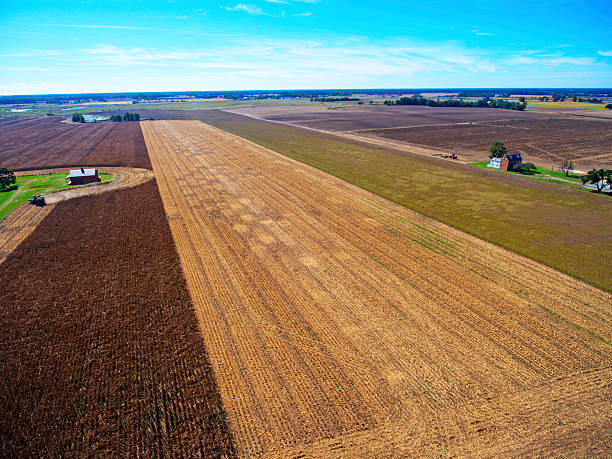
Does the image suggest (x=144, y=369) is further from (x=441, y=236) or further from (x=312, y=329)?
(x=441, y=236)

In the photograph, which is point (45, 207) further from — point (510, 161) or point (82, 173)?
point (510, 161)

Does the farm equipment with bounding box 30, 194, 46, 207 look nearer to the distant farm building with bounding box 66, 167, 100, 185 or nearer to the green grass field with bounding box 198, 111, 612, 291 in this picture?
the distant farm building with bounding box 66, 167, 100, 185

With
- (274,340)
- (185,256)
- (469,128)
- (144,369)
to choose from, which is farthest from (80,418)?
(469,128)

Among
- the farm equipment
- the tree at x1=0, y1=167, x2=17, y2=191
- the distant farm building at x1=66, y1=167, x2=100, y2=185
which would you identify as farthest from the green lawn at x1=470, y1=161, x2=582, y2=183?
the tree at x1=0, y1=167, x2=17, y2=191

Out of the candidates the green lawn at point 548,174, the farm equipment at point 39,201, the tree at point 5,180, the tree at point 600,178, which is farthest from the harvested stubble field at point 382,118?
the farm equipment at point 39,201

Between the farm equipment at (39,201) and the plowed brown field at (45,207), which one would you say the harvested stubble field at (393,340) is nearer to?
the plowed brown field at (45,207)

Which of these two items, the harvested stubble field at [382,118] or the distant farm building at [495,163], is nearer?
the distant farm building at [495,163]

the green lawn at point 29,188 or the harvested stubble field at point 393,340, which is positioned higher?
the green lawn at point 29,188
